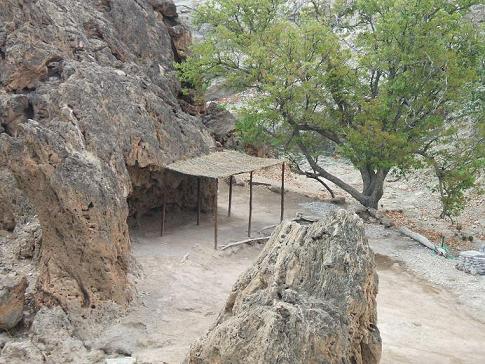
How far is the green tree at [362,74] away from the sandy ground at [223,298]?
3.67m

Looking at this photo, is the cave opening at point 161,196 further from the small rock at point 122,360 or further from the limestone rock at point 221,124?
the limestone rock at point 221,124

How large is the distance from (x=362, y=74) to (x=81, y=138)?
481 inches

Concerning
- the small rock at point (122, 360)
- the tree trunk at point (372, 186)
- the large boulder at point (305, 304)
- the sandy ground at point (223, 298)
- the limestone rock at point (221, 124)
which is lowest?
the small rock at point (122, 360)

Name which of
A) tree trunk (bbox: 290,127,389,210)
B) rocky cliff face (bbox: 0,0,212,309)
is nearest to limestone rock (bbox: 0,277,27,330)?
rocky cliff face (bbox: 0,0,212,309)

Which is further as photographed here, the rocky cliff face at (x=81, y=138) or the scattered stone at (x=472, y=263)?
the scattered stone at (x=472, y=263)

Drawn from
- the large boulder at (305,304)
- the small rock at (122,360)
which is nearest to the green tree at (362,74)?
the small rock at (122,360)

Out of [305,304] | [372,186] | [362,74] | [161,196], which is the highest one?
[362,74]

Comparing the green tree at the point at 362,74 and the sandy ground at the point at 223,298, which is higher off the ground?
the green tree at the point at 362,74

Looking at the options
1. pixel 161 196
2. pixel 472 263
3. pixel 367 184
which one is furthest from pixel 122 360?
pixel 367 184

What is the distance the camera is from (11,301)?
35.3 ft

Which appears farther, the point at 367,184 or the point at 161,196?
the point at 367,184

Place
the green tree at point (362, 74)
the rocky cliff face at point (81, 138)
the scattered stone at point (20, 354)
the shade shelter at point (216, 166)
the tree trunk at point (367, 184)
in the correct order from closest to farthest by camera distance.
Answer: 1. the scattered stone at point (20, 354)
2. the rocky cliff face at point (81, 138)
3. the shade shelter at point (216, 166)
4. the green tree at point (362, 74)
5. the tree trunk at point (367, 184)

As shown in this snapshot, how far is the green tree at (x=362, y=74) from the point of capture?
19656mm

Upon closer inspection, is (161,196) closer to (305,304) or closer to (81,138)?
(81,138)
